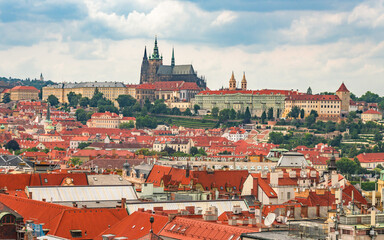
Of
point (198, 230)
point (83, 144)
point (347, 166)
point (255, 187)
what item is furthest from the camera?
point (83, 144)

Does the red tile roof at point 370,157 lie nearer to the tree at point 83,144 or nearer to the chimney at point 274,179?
the tree at point 83,144

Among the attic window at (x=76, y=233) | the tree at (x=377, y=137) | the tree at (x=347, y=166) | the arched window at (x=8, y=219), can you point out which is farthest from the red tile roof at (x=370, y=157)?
the arched window at (x=8, y=219)

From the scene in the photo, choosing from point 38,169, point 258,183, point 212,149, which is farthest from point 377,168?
point 258,183

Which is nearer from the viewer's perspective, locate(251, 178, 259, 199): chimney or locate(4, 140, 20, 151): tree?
locate(251, 178, 259, 199): chimney

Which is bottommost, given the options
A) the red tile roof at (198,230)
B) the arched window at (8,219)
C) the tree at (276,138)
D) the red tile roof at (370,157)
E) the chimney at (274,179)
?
the red tile roof at (370,157)

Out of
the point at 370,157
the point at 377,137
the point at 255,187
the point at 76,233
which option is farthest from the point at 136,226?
the point at 377,137

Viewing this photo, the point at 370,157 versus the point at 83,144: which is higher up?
the point at 83,144

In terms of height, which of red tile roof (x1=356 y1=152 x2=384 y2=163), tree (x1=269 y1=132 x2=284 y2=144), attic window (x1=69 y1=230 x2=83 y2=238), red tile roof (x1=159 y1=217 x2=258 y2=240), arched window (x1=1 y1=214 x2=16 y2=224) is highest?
arched window (x1=1 y1=214 x2=16 y2=224)

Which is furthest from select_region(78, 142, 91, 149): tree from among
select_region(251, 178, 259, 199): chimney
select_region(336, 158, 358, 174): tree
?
select_region(251, 178, 259, 199): chimney

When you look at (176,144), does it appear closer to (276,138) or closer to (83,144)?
(83,144)

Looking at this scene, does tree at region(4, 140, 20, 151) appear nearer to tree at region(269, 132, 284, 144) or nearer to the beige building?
the beige building

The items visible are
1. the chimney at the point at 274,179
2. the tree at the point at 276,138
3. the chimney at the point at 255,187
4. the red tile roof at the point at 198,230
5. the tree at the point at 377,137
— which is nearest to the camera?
the red tile roof at the point at 198,230

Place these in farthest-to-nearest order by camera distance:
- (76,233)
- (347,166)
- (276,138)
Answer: (276,138) < (347,166) < (76,233)
